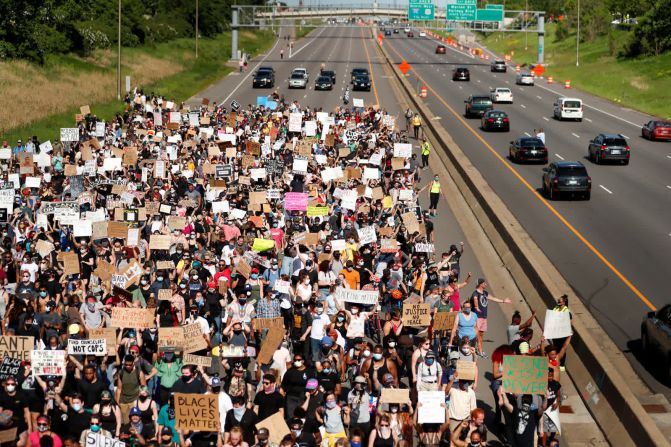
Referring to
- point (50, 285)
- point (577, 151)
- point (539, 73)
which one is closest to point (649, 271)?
point (50, 285)

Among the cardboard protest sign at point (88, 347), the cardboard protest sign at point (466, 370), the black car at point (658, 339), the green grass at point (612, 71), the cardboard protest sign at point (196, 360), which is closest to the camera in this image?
the cardboard protest sign at point (466, 370)

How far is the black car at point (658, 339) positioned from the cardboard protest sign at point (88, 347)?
29.8 feet

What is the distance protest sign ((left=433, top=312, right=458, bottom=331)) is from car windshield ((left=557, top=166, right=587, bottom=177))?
64.2 ft

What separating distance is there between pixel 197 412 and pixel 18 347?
3803mm

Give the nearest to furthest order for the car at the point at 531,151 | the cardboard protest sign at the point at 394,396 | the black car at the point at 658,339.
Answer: the cardboard protest sign at the point at 394,396
the black car at the point at 658,339
the car at the point at 531,151

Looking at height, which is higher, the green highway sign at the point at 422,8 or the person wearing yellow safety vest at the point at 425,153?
the green highway sign at the point at 422,8

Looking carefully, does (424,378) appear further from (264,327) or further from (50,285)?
(50,285)

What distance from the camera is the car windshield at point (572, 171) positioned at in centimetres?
3562

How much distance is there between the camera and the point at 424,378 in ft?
48.6

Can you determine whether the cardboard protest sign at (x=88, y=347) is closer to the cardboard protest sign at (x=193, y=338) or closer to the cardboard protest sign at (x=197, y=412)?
the cardboard protest sign at (x=193, y=338)

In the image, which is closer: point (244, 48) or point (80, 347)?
point (80, 347)

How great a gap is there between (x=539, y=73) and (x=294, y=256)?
8368 cm

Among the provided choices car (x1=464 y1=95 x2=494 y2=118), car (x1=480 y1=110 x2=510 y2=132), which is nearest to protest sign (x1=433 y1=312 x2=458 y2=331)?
car (x1=480 y1=110 x2=510 y2=132)

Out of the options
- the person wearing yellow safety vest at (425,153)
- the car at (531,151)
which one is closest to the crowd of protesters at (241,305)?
the person wearing yellow safety vest at (425,153)
